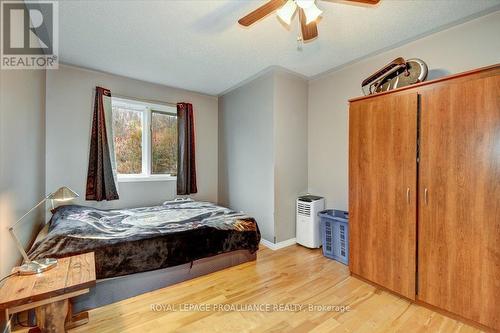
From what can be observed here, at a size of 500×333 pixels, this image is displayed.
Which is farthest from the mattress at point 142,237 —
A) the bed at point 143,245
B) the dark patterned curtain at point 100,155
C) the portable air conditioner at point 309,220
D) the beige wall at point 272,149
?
the portable air conditioner at point 309,220

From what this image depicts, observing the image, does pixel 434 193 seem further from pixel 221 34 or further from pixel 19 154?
pixel 19 154

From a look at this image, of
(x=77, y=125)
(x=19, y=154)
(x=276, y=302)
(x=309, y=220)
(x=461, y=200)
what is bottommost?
(x=276, y=302)

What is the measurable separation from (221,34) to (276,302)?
8.48ft

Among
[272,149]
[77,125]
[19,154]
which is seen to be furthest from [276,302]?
[77,125]

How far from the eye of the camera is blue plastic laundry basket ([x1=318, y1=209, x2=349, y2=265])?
2.63 meters

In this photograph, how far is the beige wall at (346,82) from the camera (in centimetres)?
197

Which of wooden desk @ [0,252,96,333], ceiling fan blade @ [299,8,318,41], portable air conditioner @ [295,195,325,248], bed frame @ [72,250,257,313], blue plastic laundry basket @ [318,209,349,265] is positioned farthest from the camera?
portable air conditioner @ [295,195,325,248]

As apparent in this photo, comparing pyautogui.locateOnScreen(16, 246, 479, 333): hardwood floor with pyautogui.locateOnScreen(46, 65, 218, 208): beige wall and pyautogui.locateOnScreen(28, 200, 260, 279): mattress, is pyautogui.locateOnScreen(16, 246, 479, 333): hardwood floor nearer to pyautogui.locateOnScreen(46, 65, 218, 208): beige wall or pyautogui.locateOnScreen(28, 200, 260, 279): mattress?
pyautogui.locateOnScreen(28, 200, 260, 279): mattress

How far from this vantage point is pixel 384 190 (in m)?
2.07

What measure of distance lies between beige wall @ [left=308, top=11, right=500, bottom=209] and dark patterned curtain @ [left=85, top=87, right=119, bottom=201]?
9.81 feet

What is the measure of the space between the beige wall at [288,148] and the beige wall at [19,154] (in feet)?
8.35

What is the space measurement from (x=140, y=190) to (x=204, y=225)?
1.67 metres

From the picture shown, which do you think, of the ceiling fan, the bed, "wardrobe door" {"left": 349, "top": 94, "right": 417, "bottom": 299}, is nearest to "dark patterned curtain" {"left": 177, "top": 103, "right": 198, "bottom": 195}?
the bed

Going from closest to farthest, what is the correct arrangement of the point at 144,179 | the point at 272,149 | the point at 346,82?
the point at 346,82, the point at 272,149, the point at 144,179
